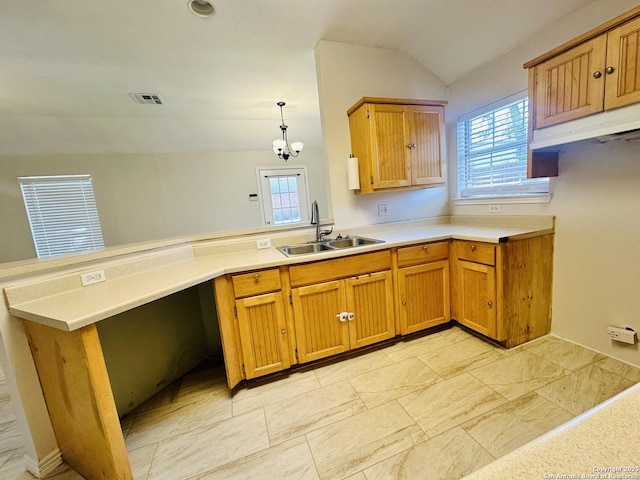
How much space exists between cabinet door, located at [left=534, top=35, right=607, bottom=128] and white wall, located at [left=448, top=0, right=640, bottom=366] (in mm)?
368

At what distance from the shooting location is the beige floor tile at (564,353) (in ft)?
5.71

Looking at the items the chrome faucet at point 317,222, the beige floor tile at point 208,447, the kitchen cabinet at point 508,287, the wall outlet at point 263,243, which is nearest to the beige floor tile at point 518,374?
the kitchen cabinet at point 508,287

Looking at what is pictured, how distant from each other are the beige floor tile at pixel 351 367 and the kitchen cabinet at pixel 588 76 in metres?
1.73

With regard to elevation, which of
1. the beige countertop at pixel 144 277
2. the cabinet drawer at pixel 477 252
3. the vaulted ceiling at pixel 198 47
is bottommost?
the cabinet drawer at pixel 477 252

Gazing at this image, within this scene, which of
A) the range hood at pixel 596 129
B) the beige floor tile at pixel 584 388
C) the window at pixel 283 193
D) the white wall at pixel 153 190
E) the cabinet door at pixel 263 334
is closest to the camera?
the range hood at pixel 596 129

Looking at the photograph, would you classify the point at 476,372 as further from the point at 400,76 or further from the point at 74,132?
the point at 74,132

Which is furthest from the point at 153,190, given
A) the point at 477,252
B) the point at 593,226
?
the point at 593,226

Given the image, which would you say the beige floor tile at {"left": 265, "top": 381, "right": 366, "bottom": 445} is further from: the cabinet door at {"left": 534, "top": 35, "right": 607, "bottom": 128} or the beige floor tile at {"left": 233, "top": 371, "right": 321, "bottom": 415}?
the cabinet door at {"left": 534, "top": 35, "right": 607, "bottom": 128}

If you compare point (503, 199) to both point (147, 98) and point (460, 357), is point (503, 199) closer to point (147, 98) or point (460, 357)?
point (460, 357)

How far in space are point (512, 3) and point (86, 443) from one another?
3637 mm

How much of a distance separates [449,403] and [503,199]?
176 centimetres

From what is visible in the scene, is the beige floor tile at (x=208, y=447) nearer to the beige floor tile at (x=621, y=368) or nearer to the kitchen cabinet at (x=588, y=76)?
the beige floor tile at (x=621, y=368)

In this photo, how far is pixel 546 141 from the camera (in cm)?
167

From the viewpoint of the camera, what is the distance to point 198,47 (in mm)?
2219
